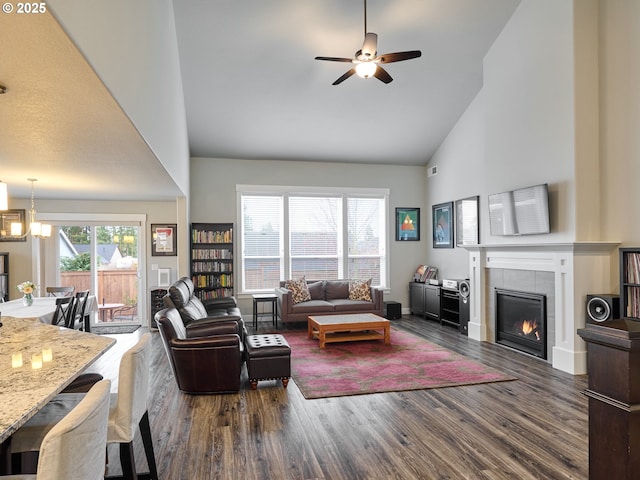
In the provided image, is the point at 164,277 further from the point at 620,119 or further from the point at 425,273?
the point at 620,119

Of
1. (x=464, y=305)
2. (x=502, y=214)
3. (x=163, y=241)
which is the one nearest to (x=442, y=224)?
(x=464, y=305)

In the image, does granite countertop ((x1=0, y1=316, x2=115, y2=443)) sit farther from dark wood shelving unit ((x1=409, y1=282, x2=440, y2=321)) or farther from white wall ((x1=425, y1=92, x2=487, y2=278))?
dark wood shelving unit ((x1=409, y1=282, x2=440, y2=321))

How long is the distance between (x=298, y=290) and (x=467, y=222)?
329 centimetres

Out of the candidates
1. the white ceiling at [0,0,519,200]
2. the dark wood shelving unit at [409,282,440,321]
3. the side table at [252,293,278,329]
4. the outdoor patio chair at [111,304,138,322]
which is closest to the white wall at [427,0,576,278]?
the white ceiling at [0,0,519,200]

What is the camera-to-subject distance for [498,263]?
5.95 m

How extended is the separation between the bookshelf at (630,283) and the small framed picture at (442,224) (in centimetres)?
368

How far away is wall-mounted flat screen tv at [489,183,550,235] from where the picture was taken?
4.91 meters

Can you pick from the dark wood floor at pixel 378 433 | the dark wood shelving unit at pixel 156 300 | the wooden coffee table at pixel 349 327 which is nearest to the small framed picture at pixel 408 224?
the wooden coffee table at pixel 349 327

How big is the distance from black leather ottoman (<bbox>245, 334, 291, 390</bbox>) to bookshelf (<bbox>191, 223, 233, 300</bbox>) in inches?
138

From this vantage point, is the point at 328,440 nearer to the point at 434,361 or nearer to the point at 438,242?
the point at 434,361

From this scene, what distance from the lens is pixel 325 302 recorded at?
294 inches

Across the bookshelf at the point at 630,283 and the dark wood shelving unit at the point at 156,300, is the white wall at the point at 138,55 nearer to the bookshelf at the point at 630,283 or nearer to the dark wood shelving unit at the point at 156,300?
the dark wood shelving unit at the point at 156,300

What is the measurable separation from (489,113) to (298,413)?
5034 mm

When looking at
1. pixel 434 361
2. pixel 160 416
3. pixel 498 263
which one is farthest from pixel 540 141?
pixel 160 416
